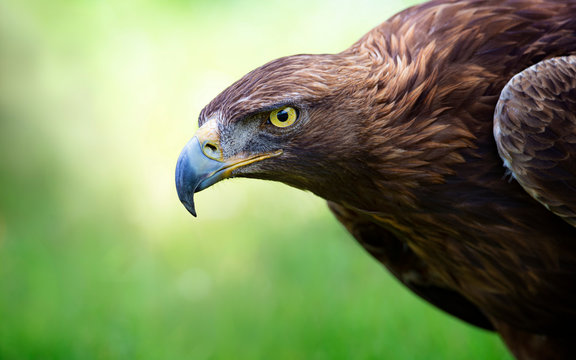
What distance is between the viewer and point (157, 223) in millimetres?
6242

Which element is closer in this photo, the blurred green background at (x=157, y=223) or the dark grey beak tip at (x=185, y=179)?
the dark grey beak tip at (x=185, y=179)

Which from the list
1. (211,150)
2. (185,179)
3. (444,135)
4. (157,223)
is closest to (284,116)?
(211,150)

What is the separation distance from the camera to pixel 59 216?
21.5 feet

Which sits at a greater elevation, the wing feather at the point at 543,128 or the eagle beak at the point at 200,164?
the eagle beak at the point at 200,164

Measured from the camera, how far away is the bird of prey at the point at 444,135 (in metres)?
2.64

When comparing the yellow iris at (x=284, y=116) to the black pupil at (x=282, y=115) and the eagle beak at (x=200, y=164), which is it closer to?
the black pupil at (x=282, y=115)

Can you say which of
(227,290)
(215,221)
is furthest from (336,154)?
(215,221)

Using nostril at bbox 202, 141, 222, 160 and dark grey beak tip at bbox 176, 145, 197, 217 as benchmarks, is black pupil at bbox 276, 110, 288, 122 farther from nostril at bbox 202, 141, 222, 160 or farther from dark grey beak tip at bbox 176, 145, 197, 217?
dark grey beak tip at bbox 176, 145, 197, 217

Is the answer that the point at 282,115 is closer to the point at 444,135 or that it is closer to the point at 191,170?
the point at 191,170

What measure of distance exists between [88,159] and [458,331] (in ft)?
12.7

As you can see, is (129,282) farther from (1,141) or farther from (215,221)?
(1,141)

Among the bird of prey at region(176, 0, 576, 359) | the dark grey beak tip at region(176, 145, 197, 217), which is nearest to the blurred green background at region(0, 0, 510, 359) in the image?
the bird of prey at region(176, 0, 576, 359)

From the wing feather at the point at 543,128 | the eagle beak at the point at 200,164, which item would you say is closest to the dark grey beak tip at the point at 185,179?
the eagle beak at the point at 200,164

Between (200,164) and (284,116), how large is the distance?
1.17ft
